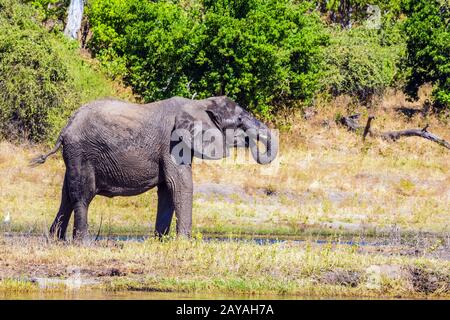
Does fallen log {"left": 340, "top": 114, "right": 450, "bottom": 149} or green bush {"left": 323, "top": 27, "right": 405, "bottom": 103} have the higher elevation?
green bush {"left": 323, "top": 27, "right": 405, "bottom": 103}

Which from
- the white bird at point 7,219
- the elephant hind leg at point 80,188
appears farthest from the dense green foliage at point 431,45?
the elephant hind leg at point 80,188

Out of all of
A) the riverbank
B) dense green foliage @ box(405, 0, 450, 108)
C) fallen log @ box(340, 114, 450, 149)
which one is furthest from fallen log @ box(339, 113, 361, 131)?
the riverbank

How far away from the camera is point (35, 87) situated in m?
34.4

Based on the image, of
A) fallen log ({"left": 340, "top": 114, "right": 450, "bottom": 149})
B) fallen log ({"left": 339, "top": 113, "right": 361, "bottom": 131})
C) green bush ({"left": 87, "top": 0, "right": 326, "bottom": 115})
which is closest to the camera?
green bush ({"left": 87, "top": 0, "right": 326, "bottom": 115})

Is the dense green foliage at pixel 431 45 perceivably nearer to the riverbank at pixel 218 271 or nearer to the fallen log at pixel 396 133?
the fallen log at pixel 396 133

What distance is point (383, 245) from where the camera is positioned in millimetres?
22516

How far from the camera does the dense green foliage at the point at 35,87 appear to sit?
34.4m

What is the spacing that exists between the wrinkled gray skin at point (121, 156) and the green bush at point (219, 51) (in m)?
17.0

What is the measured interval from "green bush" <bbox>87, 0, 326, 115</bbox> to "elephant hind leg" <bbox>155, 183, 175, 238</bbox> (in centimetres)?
1666

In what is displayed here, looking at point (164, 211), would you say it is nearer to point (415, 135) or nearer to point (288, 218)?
point (288, 218)

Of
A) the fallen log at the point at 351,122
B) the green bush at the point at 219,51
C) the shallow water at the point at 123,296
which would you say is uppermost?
the green bush at the point at 219,51

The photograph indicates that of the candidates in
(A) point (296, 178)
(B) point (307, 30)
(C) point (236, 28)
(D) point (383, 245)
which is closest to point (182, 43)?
(C) point (236, 28)

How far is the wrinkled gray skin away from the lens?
20.5 m

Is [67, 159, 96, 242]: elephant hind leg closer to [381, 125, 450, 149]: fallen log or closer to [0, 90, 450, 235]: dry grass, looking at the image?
[0, 90, 450, 235]: dry grass
